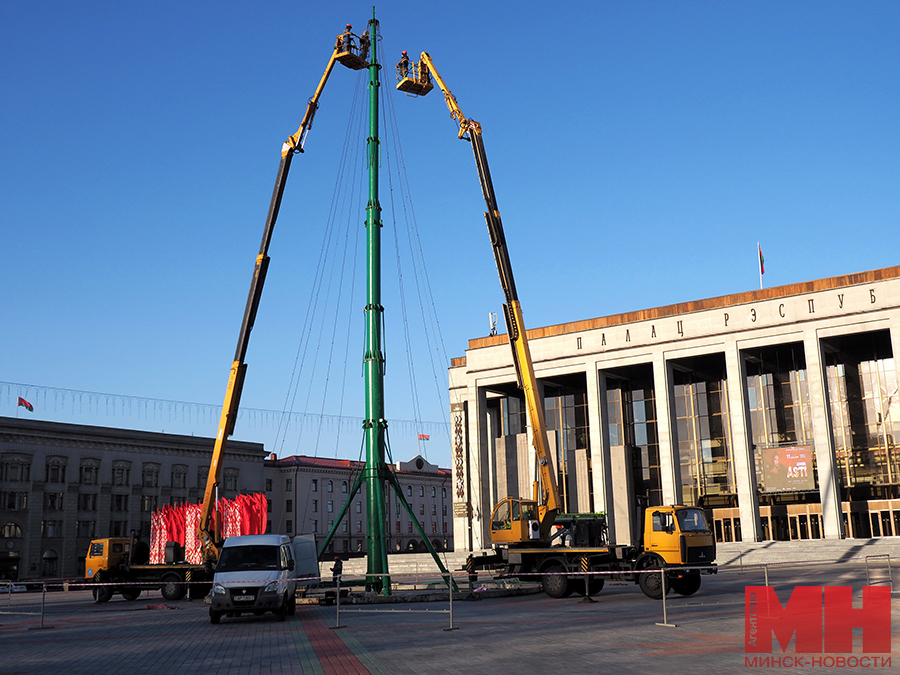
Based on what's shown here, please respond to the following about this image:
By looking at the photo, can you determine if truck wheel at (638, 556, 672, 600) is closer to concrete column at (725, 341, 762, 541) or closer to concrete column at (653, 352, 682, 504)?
concrete column at (725, 341, 762, 541)

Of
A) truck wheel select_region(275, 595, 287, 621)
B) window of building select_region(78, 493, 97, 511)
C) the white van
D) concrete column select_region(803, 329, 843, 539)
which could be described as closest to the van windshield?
the white van

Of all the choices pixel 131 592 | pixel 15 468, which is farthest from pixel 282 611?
pixel 15 468

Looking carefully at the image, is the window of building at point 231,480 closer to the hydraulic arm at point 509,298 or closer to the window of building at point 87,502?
the window of building at point 87,502

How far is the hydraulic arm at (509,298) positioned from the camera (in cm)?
3075

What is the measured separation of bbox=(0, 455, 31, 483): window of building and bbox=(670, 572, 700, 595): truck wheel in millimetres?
69897

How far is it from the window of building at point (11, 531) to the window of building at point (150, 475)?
13206 mm

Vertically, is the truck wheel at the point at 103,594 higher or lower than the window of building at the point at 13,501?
lower

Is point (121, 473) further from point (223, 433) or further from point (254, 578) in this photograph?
point (254, 578)

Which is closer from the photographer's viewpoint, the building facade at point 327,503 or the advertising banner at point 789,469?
the advertising banner at point 789,469

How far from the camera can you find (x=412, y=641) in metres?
16.7

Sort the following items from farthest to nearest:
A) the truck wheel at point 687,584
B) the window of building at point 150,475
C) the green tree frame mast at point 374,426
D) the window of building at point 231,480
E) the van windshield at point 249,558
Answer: the window of building at point 231,480, the window of building at point 150,475, the green tree frame mast at point 374,426, the truck wheel at point 687,584, the van windshield at point 249,558

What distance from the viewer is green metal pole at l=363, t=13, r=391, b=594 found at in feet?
98.9

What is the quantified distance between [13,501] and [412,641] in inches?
2867

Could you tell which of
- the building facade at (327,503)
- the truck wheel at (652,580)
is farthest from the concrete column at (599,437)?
the building facade at (327,503)
